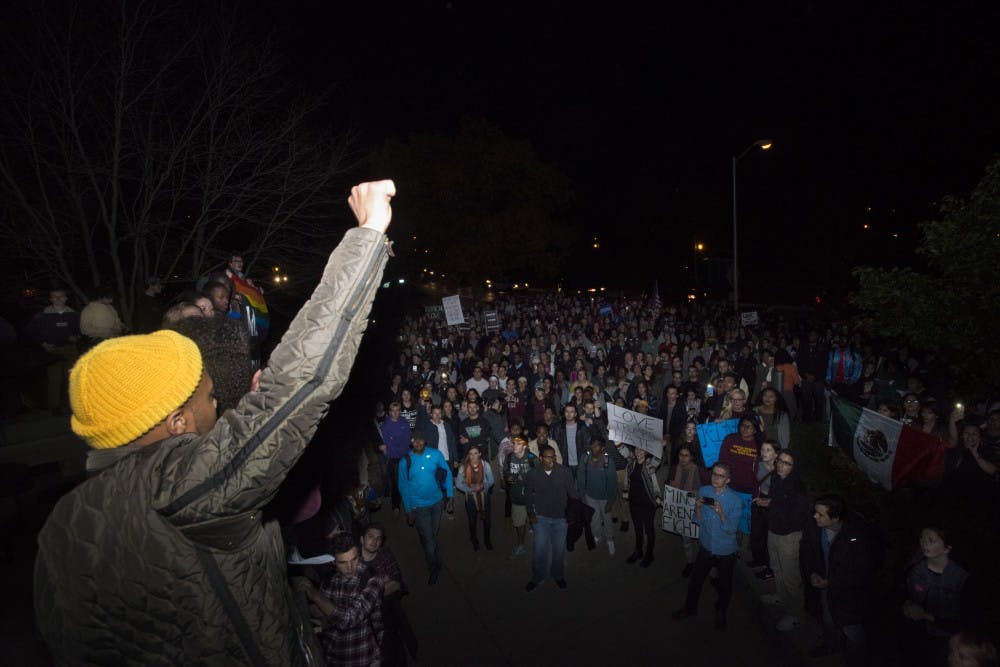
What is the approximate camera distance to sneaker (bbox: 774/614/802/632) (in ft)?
17.9

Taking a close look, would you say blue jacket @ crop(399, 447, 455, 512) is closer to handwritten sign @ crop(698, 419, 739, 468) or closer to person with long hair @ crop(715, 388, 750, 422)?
handwritten sign @ crop(698, 419, 739, 468)

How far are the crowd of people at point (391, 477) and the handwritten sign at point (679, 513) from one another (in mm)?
148

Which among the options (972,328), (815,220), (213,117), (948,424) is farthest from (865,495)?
(815,220)

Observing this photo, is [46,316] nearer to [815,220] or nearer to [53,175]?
[53,175]

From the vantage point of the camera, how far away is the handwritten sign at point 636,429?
24.9ft

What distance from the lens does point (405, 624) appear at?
16.6ft

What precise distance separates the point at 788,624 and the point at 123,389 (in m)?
6.51

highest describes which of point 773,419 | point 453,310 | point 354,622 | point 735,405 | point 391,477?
point 453,310

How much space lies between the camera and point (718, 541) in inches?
225

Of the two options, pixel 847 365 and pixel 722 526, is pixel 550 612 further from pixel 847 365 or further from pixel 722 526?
pixel 847 365

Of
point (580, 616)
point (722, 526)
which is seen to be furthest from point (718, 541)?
point (580, 616)

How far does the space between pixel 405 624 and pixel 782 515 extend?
4158 millimetres

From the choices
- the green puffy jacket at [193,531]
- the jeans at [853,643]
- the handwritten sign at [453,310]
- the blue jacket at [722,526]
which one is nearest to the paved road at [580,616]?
the jeans at [853,643]

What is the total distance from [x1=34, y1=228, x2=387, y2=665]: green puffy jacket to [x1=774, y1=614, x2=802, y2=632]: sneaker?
598 cm
